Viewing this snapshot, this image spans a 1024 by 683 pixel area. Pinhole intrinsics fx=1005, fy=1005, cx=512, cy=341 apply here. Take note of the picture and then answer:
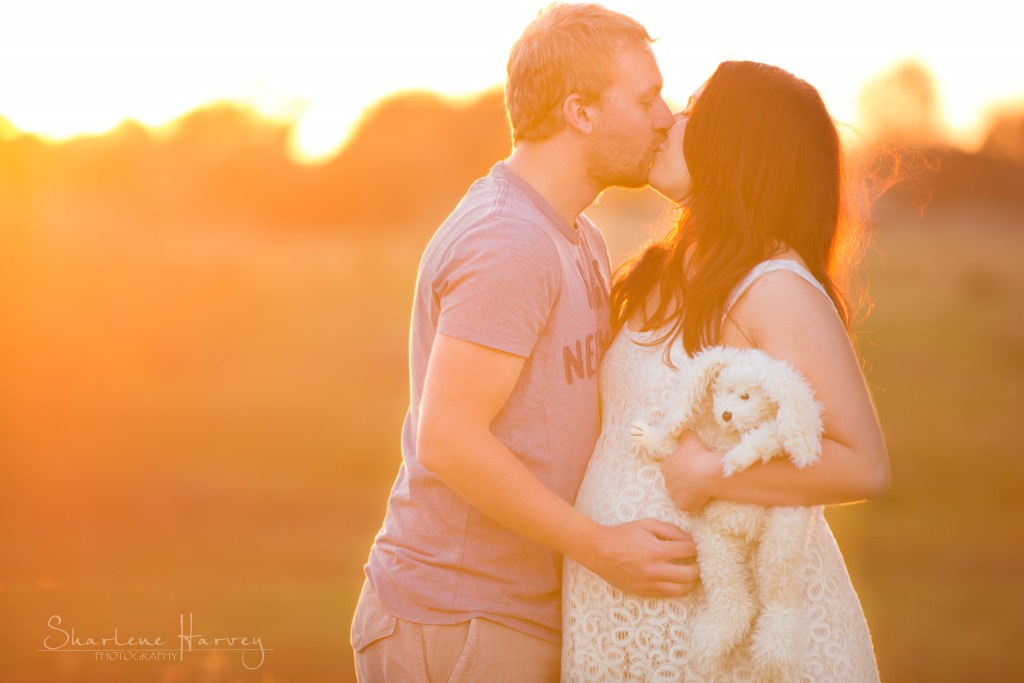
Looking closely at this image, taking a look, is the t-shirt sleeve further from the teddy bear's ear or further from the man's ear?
the teddy bear's ear

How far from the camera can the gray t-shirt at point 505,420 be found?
2.84 metres

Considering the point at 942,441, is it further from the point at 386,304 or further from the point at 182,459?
the point at 386,304

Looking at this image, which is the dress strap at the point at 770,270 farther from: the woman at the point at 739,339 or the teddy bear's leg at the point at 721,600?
the teddy bear's leg at the point at 721,600

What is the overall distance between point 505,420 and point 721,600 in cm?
79

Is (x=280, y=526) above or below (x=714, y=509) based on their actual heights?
below

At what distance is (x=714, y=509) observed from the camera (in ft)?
9.01

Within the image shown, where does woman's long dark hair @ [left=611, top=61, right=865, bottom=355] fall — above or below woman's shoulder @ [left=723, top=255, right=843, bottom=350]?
above

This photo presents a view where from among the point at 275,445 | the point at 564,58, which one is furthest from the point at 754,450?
the point at 275,445

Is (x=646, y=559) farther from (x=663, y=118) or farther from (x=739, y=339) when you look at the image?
(x=663, y=118)

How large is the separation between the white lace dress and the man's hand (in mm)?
67

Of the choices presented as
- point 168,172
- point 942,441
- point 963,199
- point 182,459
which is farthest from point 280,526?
point 963,199

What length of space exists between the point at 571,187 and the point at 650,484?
1.01 m

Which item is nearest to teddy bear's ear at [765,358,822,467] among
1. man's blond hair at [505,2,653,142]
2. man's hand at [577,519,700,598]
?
man's hand at [577,519,700,598]

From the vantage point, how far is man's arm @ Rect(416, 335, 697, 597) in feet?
8.96
